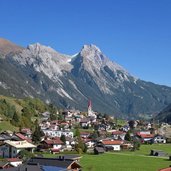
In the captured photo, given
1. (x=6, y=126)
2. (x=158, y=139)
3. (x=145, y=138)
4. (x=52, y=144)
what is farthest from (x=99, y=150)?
(x=145, y=138)

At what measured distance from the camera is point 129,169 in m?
73.6

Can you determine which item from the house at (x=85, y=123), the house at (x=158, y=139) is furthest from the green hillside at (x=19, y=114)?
the house at (x=158, y=139)

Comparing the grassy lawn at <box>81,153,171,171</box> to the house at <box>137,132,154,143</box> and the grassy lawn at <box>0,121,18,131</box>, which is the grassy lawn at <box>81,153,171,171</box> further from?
the house at <box>137,132,154,143</box>

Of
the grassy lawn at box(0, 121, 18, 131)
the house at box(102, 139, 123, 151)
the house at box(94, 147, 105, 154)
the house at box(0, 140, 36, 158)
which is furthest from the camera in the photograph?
the grassy lawn at box(0, 121, 18, 131)

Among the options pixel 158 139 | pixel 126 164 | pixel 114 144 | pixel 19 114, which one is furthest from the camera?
pixel 19 114

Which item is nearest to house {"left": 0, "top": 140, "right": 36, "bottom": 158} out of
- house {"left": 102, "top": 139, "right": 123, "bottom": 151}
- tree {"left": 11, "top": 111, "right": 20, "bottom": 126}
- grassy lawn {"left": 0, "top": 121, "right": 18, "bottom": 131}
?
house {"left": 102, "top": 139, "right": 123, "bottom": 151}

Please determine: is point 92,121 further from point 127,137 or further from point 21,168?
point 21,168

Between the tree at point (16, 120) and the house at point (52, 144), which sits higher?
the tree at point (16, 120)

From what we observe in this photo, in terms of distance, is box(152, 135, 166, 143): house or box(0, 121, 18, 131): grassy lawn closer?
box(0, 121, 18, 131): grassy lawn

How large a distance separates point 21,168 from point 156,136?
103457 millimetres

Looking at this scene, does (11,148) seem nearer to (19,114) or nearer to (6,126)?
(6,126)

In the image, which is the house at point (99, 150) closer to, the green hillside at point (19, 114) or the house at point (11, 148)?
the house at point (11, 148)

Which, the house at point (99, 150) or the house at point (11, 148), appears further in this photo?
the house at point (99, 150)

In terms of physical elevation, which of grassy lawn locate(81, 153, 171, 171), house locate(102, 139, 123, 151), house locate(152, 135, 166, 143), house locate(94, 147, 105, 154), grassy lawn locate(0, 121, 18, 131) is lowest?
grassy lawn locate(81, 153, 171, 171)
